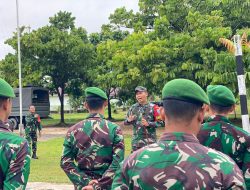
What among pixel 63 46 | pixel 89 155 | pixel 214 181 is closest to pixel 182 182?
pixel 214 181

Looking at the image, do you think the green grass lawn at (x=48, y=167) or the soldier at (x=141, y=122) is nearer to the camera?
the soldier at (x=141, y=122)

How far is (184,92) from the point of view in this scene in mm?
2137

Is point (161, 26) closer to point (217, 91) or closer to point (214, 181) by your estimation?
point (217, 91)

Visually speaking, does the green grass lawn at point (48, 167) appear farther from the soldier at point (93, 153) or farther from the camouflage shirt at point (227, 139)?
the camouflage shirt at point (227, 139)

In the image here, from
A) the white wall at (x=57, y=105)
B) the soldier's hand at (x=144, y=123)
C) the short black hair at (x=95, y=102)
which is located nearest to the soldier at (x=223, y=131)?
the short black hair at (x=95, y=102)

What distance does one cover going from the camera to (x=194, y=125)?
7.06 ft

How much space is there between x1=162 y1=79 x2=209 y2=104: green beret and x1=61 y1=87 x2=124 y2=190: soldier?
6.57 ft

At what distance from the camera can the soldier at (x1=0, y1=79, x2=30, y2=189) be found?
2764mm

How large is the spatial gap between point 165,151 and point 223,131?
1539 millimetres

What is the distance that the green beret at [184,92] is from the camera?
7.00 feet

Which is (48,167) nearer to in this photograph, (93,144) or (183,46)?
(93,144)

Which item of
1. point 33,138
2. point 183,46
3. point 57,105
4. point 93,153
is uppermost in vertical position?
point 183,46

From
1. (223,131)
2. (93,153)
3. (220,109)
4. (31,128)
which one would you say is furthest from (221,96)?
(31,128)

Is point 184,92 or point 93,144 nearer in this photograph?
point 184,92
